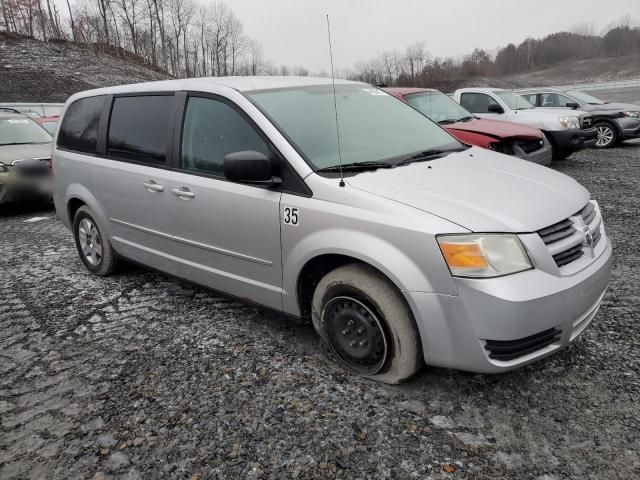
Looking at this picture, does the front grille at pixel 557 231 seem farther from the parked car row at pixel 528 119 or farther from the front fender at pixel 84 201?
the parked car row at pixel 528 119

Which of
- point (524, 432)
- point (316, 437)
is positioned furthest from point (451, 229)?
point (316, 437)

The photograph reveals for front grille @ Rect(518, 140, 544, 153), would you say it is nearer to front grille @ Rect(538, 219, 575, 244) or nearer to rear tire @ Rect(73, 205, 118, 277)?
front grille @ Rect(538, 219, 575, 244)

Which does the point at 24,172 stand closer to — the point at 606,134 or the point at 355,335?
the point at 355,335

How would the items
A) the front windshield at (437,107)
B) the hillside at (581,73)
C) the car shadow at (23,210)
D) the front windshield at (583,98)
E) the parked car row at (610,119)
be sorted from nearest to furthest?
the car shadow at (23,210)
the front windshield at (437,107)
the parked car row at (610,119)
the front windshield at (583,98)
the hillside at (581,73)

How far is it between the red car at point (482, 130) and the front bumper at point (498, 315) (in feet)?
15.5

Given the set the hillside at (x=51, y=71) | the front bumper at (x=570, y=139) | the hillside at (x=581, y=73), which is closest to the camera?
the front bumper at (x=570, y=139)

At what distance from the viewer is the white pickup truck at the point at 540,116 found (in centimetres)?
959

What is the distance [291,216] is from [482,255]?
108 cm

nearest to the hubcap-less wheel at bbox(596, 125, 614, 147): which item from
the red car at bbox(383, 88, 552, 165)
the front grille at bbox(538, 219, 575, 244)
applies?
the red car at bbox(383, 88, 552, 165)

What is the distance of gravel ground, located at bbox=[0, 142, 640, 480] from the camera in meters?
2.19

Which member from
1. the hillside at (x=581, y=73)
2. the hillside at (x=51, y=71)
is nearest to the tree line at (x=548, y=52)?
the hillside at (x=581, y=73)

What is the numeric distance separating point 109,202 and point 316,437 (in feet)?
9.29

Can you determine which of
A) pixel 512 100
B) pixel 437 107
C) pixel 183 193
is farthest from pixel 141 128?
pixel 512 100

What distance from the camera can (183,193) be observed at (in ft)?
11.2
